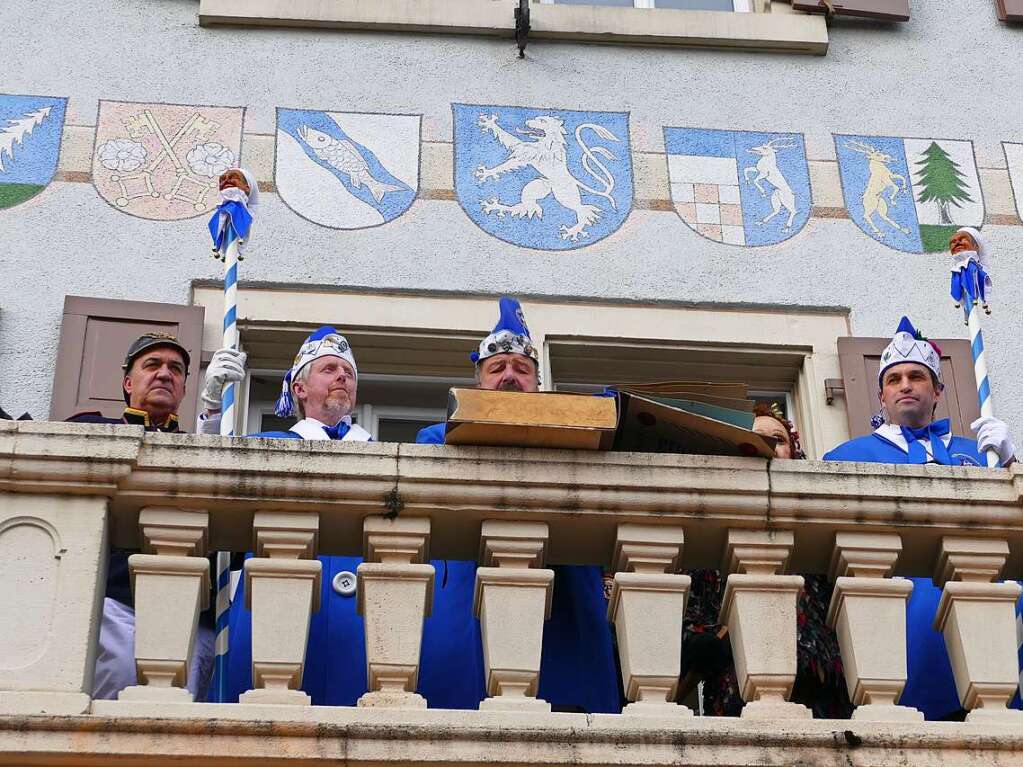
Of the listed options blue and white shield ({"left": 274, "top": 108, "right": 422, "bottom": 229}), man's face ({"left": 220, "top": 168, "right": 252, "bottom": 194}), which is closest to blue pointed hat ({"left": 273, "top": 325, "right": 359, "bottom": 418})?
man's face ({"left": 220, "top": 168, "right": 252, "bottom": 194})

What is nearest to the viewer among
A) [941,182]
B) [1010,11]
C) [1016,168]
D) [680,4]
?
[941,182]

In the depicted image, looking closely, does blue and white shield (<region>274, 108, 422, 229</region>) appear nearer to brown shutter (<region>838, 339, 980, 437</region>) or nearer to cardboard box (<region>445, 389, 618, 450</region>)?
brown shutter (<region>838, 339, 980, 437</region>)

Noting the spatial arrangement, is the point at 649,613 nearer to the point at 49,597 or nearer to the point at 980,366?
the point at 49,597

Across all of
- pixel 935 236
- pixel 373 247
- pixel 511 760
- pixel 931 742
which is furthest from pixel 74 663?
pixel 935 236

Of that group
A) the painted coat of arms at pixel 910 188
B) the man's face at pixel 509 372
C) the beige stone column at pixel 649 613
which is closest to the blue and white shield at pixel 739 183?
the painted coat of arms at pixel 910 188

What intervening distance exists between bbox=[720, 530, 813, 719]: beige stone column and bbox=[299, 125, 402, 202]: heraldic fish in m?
3.58

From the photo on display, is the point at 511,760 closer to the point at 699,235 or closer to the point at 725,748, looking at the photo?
the point at 725,748

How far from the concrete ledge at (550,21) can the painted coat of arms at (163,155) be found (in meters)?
0.58

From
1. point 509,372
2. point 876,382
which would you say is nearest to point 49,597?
point 509,372

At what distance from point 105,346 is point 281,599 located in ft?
9.78

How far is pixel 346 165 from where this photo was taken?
8.52m

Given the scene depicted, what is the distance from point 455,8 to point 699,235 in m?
1.55

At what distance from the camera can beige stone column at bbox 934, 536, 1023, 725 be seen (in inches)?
199

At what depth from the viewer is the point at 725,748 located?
4750 millimetres
